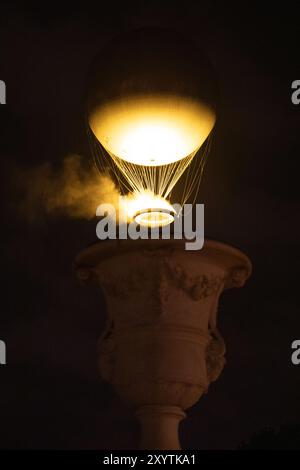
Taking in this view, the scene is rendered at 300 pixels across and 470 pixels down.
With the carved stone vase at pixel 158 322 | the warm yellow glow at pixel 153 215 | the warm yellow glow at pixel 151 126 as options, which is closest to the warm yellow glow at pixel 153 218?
the warm yellow glow at pixel 153 215

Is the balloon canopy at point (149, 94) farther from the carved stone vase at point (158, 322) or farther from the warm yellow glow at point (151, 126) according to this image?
the carved stone vase at point (158, 322)

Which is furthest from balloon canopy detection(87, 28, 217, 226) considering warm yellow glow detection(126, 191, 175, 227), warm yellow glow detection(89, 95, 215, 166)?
warm yellow glow detection(126, 191, 175, 227)

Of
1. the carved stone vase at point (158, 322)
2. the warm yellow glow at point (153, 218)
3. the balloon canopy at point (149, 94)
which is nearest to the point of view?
the carved stone vase at point (158, 322)

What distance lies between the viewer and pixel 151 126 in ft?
37.7

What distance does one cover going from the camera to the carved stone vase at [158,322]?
11164 mm

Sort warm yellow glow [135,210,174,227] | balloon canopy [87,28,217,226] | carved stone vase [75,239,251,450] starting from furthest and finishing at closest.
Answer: warm yellow glow [135,210,174,227]
balloon canopy [87,28,217,226]
carved stone vase [75,239,251,450]

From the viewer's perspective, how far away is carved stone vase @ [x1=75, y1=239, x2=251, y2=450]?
11.2m

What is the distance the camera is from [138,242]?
11188 millimetres

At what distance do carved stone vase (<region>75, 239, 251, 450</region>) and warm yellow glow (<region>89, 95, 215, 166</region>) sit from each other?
113cm

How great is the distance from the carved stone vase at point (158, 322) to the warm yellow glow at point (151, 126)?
Result: 1.13 metres

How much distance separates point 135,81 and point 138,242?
1488 millimetres

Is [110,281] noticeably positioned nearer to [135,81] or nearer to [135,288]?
[135,288]

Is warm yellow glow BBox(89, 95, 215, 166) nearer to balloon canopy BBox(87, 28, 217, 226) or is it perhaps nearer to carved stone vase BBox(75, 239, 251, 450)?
balloon canopy BBox(87, 28, 217, 226)
